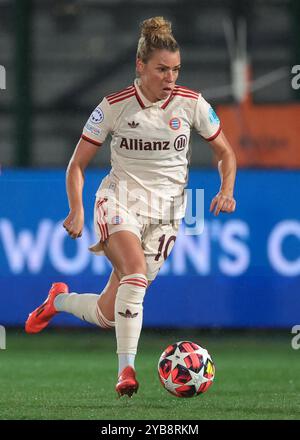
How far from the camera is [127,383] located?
19.9ft

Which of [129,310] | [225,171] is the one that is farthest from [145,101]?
[129,310]

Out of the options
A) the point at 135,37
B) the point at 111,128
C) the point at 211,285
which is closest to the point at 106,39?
the point at 135,37

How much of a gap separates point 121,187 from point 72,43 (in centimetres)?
563

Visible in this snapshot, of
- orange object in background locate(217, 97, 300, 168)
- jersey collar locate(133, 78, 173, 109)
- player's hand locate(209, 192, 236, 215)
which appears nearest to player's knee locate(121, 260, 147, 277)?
player's hand locate(209, 192, 236, 215)

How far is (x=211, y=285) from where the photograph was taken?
30.4ft

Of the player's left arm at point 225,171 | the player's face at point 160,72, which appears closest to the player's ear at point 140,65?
the player's face at point 160,72

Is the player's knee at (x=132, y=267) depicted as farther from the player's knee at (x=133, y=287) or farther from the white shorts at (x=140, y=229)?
the white shorts at (x=140, y=229)

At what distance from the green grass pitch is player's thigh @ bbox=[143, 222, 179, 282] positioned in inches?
26.2

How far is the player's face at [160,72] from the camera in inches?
247

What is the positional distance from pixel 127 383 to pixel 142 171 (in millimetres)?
1096

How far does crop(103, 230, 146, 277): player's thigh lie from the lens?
6.27 meters

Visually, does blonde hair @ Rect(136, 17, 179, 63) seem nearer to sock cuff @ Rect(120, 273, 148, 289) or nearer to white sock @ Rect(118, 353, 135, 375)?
sock cuff @ Rect(120, 273, 148, 289)

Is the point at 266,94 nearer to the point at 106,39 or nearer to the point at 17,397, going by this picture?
the point at 106,39

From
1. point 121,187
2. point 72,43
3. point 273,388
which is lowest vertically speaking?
point 273,388
